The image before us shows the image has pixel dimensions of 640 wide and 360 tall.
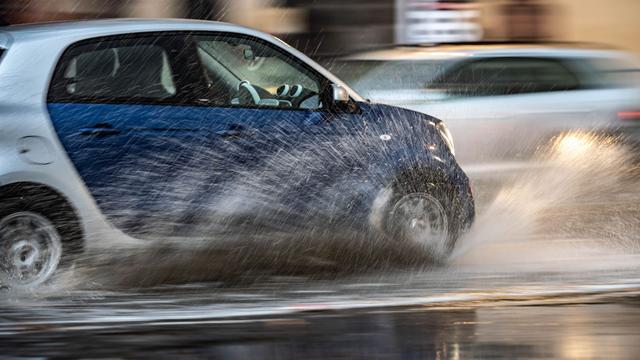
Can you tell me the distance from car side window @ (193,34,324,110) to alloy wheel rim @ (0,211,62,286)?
1136 millimetres

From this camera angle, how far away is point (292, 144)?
723cm

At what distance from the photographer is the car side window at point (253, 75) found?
7238 mm

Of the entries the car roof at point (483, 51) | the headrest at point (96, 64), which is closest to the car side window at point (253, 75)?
the headrest at point (96, 64)

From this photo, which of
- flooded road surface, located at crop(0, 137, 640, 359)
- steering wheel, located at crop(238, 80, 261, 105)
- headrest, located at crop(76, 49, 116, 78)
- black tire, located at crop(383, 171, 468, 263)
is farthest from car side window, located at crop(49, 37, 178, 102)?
black tire, located at crop(383, 171, 468, 263)

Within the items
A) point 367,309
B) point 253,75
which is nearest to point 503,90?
point 253,75

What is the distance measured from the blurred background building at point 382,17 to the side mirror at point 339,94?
8.13 m

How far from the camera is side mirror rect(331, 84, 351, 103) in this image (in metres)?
7.36

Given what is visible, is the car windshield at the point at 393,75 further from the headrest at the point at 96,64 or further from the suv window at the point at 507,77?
the headrest at the point at 96,64

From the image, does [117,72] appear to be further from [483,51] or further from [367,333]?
[483,51]

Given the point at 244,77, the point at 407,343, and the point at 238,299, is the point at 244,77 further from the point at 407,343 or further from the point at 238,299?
the point at 407,343

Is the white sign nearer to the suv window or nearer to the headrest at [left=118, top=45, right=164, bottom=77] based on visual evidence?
the suv window

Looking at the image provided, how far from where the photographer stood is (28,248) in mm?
6660

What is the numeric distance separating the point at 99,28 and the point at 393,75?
11.3ft

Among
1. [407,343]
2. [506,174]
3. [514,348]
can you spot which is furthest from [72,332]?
[506,174]
